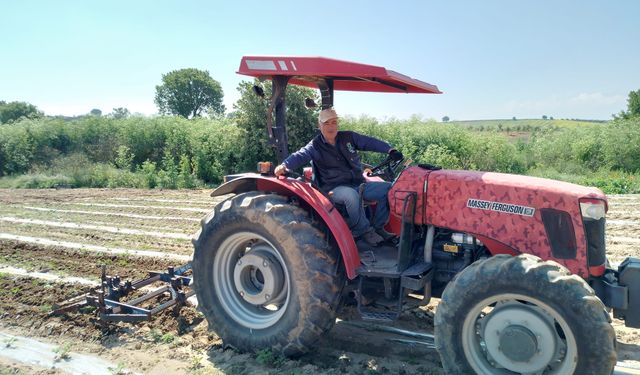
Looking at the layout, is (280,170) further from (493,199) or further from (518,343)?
(518,343)

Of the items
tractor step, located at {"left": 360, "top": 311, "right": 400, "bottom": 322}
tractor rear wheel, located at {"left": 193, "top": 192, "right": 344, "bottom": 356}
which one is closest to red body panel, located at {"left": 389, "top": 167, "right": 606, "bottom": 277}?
tractor step, located at {"left": 360, "top": 311, "right": 400, "bottom": 322}

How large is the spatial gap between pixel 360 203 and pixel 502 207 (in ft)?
3.73

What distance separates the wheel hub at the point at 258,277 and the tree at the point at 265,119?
9947 millimetres

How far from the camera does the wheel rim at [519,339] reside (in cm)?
303

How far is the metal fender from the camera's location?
12.2 ft

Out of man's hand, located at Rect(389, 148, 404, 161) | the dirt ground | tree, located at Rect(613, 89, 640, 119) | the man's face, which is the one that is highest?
tree, located at Rect(613, 89, 640, 119)

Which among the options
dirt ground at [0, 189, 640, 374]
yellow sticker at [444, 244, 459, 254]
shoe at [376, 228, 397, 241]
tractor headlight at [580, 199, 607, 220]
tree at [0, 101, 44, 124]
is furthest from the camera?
tree at [0, 101, 44, 124]

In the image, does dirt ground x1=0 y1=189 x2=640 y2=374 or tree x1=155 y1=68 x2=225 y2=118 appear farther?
tree x1=155 y1=68 x2=225 y2=118

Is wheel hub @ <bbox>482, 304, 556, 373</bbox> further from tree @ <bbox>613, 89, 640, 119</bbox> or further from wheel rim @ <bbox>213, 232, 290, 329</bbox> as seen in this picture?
tree @ <bbox>613, 89, 640, 119</bbox>

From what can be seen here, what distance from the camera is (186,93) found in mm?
53719

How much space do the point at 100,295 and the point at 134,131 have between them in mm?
17958

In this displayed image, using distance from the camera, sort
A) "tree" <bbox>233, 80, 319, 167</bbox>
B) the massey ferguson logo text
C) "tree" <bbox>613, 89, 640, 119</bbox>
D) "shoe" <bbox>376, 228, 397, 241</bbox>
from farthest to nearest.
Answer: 1. "tree" <bbox>613, 89, 640, 119</bbox>
2. "tree" <bbox>233, 80, 319, 167</bbox>
3. "shoe" <bbox>376, 228, 397, 241</bbox>
4. the massey ferguson logo text

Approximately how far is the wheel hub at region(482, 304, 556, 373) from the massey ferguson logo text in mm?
696

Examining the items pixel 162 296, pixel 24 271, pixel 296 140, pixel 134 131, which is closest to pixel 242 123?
pixel 296 140
